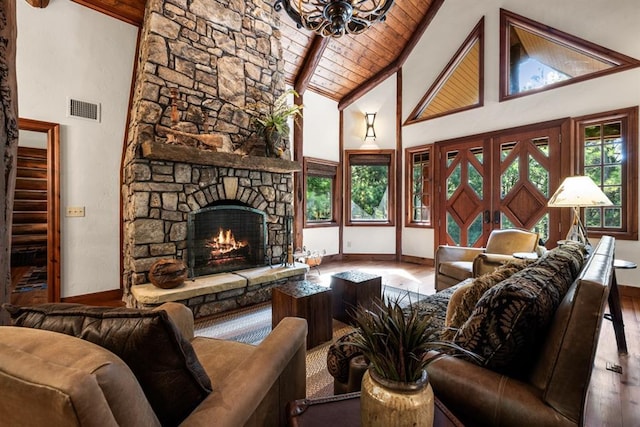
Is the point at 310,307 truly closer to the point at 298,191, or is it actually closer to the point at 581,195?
the point at 581,195

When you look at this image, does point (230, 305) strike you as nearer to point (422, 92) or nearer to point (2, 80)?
point (2, 80)

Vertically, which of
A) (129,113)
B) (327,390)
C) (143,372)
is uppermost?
(129,113)

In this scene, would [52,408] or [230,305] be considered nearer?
[52,408]

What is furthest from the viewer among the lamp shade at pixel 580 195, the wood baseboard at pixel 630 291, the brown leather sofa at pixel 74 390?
the wood baseboard at pixel 630 291

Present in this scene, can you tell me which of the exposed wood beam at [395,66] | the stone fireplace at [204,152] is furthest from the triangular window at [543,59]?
the stone fireplace at [204,152]

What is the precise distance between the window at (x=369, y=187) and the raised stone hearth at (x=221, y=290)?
8.51ft

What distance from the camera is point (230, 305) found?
317 cm

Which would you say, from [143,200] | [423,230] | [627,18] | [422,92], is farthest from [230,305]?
[627,18]

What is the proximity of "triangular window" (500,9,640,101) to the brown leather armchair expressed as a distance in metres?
2.37

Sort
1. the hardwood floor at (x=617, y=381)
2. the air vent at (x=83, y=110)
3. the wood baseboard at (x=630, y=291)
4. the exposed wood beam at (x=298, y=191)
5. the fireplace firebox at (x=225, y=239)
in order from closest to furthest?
the hardwood floor at (x=617, y=381) → the air vent at (x=83, y=110) → the fireplace firebox at (x=225, y=239) → the wood baseboard at (x=630, y=291) → the exposed wood beam at (x=298, y=191)

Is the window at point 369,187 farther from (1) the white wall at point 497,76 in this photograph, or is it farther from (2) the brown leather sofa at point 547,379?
(2) the brown leather sofa at point 547,379

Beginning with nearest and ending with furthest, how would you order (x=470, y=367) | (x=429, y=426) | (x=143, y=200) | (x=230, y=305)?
(x=429, y=426) → (x=470, y=367) → (x=143, y=200) → (x=230, y=305)

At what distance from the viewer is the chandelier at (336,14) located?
6.97ft

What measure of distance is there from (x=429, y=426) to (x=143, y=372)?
0.71 meters
